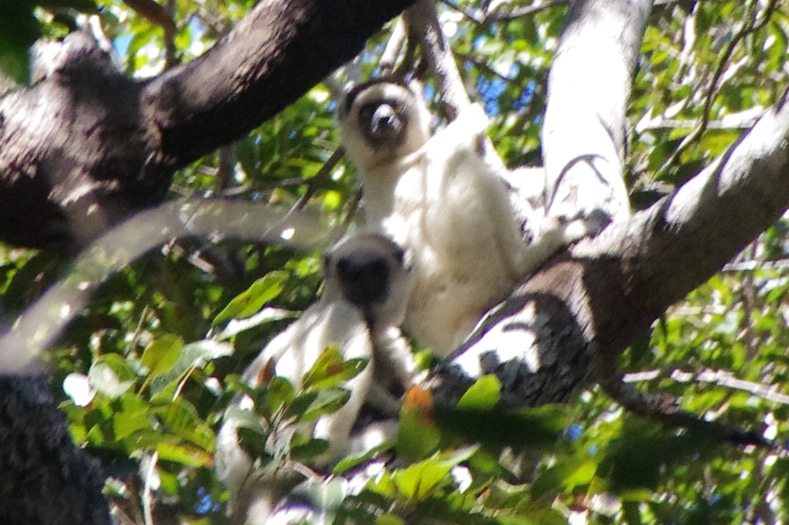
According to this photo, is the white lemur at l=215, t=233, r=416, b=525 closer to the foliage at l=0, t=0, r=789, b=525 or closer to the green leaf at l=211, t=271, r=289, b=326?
the foliage at l=0, t=0, r=789, b=525

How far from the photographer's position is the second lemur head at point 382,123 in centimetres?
462

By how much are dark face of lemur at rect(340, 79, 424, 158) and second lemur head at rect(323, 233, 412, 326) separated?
63cm

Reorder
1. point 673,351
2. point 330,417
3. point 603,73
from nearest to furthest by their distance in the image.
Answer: point 330,417, point 603,73, point 673,351

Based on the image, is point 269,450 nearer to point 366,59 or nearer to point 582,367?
point 582,367

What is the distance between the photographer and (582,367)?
296 centimetres

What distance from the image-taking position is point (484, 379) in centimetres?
134

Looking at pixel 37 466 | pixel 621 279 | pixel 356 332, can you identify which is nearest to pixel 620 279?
pixel 621 279

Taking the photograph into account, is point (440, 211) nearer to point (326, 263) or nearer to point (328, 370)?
point (326, 263)

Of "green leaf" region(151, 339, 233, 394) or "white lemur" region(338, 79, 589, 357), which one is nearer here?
"green leaf" region(151, 339, 233, 394)

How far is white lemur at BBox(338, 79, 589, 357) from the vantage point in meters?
4.12

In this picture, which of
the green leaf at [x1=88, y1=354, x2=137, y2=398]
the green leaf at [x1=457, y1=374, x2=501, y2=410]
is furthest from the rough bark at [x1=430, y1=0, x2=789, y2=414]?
the green leaf at [x1=457, y1=374, x2=501, y2=410]

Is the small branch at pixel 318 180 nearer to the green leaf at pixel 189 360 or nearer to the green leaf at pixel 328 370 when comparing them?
the green leaf at pixel 189 360

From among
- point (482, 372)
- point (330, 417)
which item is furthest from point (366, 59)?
point (482, 372)

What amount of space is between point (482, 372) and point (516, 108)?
12.2 feet
